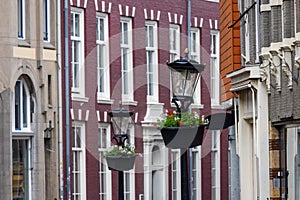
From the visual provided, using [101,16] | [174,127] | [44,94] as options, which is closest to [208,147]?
[101,16]

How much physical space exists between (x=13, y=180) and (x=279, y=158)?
12.8 metres

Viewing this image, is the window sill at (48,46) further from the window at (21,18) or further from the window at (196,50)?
the window at (196,50)

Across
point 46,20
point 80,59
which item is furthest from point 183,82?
point 80,59

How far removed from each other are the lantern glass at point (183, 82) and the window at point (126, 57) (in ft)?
70.0

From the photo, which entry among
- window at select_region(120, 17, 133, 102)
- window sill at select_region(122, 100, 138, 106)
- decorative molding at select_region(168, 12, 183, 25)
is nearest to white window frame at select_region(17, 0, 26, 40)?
window at select_region(120, 17, 133, 102)

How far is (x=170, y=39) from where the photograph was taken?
138 feet

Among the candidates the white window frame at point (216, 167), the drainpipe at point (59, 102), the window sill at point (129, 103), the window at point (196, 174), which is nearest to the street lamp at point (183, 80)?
the drainpipe at point (59, 102)

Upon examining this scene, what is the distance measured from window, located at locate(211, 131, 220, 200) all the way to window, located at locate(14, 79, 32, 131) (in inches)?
447

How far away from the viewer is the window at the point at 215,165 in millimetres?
44062

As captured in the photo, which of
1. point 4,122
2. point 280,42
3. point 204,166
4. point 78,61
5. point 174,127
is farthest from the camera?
point 204,166

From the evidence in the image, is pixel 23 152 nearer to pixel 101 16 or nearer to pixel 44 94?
pixel 44 94

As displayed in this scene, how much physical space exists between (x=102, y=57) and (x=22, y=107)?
530cm

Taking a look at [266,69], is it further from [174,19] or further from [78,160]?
[174,19]

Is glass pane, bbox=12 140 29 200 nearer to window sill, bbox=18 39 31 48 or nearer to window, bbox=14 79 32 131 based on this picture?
window, bbox=14 79 32 131
